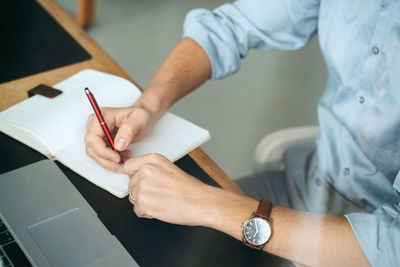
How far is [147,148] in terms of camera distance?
0.74 meters

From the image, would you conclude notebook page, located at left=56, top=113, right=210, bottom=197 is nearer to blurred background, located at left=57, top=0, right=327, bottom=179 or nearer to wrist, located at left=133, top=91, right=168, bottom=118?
wrist, located at left=133, top=91, right=168, bottom=118

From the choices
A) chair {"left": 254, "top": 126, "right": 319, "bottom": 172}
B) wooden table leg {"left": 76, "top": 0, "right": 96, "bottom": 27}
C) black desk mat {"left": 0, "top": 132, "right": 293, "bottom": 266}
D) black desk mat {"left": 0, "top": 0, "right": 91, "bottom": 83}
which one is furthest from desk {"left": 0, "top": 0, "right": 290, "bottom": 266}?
wooden table leg {"left": 76, "top": 0, "right": 96, "bottom": 27}

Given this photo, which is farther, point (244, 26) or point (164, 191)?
point (244, 26)

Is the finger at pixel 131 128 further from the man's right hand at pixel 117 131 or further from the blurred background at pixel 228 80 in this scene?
the blurred background at pixel 228 80

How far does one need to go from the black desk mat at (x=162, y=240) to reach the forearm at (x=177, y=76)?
0.74 ft

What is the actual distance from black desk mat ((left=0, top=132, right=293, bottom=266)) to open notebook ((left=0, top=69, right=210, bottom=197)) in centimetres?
2

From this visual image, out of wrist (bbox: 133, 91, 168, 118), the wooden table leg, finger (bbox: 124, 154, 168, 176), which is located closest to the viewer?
finger (bbox: 124, 154, 168, 176)

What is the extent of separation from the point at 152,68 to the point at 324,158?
1.36 metres

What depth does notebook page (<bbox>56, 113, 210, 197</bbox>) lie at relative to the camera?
676 mm

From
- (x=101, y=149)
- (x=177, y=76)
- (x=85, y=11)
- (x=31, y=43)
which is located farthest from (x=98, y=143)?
(x=85, y=11)

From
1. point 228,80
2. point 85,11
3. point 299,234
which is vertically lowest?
point 228,80

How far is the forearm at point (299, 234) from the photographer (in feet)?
2.09

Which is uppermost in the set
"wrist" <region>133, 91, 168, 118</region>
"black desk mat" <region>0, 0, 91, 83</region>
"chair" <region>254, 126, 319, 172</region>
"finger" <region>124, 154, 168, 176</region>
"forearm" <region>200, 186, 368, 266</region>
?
"black desk mat" <region>0, 0, 91, 83</region>

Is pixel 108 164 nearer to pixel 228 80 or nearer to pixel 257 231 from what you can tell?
pixel 257 231
